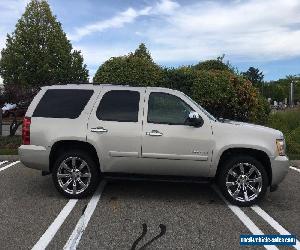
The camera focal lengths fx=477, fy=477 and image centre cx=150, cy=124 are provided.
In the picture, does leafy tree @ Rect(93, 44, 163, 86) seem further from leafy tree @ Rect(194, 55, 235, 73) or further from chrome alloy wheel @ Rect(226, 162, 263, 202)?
chrome alloy wheel @ Rect(226, 162, 263, 202)

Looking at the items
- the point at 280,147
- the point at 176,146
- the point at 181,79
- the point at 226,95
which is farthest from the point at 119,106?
the point at 226,95

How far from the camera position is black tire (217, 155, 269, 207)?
7.39 m

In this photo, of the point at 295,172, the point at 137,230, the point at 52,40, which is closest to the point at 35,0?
the point at 52,40

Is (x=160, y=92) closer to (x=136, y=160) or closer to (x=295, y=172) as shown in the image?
(x=136, y=160)

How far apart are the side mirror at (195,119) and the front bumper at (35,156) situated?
7.64ft

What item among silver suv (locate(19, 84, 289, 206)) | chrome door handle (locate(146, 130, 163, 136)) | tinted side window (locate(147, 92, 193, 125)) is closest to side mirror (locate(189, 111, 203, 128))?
silver suv (locate(19, 84, 289, 206))

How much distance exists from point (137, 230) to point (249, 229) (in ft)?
4.73

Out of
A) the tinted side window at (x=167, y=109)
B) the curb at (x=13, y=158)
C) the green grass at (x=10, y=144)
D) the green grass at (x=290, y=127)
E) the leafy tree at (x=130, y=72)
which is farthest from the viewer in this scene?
the leafy tree at (x=130, y=72)

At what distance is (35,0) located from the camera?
39.4 m

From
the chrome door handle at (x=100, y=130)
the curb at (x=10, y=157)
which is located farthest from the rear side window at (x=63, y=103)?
the curb at (x=10, y=157)

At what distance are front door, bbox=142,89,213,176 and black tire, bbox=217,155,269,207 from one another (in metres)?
0.31

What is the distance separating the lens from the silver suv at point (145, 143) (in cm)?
736

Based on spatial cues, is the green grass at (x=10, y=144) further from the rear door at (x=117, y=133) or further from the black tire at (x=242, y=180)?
the black tire at (x=242, y=180)

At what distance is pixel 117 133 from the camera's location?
7449 mm
